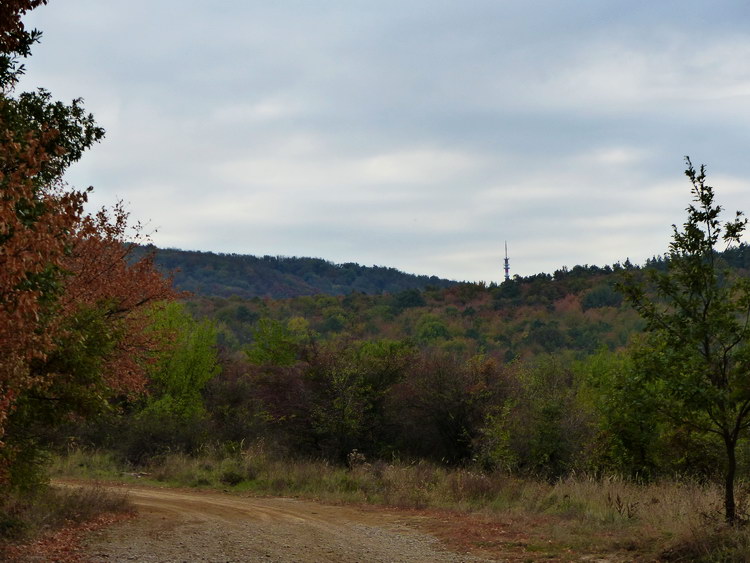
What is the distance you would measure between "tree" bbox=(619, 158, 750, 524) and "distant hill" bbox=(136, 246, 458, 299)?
432 feet

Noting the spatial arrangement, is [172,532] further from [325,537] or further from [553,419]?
[553,419]

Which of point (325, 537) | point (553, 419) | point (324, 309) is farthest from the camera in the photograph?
point (324, 309)

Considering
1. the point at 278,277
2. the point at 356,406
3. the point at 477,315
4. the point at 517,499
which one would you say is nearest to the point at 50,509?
the point at 517,499

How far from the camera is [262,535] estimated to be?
13.8 metres

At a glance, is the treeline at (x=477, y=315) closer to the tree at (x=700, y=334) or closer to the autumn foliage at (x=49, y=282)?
the autumn foliage at (x=49, y=282)

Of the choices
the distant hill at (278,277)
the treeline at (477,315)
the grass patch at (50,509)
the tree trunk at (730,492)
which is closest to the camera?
the tree trunk at (730,492)

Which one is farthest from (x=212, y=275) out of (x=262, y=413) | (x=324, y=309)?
(x=262, y=413)

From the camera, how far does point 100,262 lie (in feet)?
65.7

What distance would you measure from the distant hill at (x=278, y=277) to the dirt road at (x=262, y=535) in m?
126

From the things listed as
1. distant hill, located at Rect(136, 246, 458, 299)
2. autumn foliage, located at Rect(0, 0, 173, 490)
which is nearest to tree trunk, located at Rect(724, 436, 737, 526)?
autumn foliage, located at Rect(0, 0, 173, 490)

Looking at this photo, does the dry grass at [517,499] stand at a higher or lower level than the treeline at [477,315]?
lower

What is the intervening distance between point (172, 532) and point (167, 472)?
1112 cm

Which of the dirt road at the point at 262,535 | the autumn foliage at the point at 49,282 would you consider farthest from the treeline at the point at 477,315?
the dirt road at the point at 262,535

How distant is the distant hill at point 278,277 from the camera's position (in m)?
151
